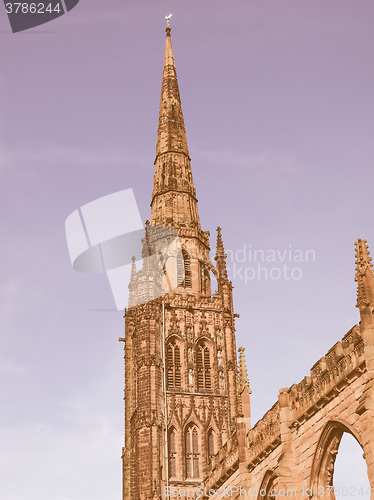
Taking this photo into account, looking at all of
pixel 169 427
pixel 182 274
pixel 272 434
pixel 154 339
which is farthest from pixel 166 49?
pixel 272 434

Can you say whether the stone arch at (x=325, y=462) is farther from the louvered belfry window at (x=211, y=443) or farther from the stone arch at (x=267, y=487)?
the louvered belfry window at (x=211, y=443)

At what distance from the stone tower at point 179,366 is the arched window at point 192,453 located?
69 millimetres

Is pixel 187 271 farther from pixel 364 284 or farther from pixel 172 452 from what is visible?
pixel 364 284

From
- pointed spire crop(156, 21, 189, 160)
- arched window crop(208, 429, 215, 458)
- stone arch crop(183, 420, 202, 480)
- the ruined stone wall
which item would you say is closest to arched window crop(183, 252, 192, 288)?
pointed spire crop(156, 21, 189, 160)

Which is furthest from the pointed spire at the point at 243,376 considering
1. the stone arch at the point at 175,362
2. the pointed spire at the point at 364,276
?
the stone arch at the point at 175,362

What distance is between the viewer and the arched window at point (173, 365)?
6109cm

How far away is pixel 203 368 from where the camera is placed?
206ft

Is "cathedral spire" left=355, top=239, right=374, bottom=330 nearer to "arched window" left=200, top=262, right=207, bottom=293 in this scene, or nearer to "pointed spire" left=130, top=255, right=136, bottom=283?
"arched window" left=200, top=262, right=207, bottom=293

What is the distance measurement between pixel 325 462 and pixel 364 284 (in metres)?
6.02

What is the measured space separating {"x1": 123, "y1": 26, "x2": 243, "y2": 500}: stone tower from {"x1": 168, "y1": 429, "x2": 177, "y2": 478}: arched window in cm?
7

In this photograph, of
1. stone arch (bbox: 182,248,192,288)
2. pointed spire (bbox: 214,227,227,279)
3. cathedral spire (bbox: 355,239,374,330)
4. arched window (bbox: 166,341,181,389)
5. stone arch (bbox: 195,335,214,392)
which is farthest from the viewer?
pointed spire (bbox: 214,227,227,279)

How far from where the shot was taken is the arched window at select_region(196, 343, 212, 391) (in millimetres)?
62062

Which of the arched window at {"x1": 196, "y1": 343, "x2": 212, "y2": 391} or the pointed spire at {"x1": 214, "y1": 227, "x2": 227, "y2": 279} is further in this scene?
the pointed spire at {"x1": 214, "y1": 227, "x2": 227, "y2": 279}

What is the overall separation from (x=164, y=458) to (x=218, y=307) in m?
13.4
